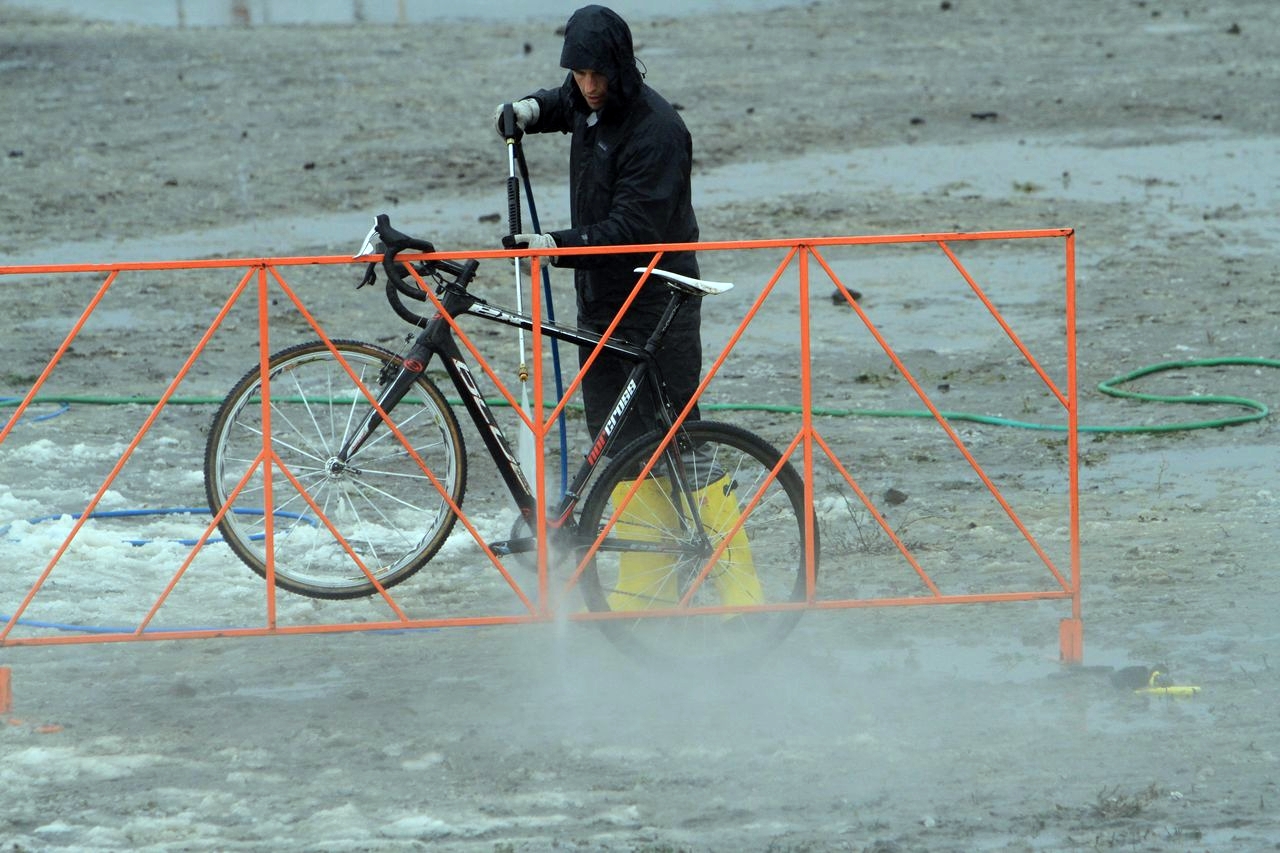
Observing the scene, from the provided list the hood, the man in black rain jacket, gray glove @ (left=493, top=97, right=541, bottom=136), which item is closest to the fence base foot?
the man in black rain jacket

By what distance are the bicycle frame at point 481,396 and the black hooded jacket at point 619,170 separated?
202 millimetres

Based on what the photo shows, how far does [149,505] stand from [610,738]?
3226 millimetres

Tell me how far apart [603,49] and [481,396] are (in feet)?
3.81

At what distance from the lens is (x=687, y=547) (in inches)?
228

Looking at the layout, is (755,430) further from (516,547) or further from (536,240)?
(536,240)

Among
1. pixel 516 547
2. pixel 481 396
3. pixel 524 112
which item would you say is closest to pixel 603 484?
pixel 516 547

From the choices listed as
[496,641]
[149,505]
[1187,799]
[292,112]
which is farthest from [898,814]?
[292,112]

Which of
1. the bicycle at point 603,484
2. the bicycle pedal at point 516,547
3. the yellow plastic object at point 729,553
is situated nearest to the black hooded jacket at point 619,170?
the bicycle at point 603,484

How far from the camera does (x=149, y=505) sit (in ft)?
24.9

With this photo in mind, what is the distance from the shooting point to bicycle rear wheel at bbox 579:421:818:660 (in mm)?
5641

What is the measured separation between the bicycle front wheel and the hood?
1.10 metres

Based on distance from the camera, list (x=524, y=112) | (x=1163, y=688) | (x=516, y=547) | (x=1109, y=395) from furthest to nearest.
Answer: (x=1109, y=395), (x=524, y=112), (x=516, y=547), (x=1163, y=688)

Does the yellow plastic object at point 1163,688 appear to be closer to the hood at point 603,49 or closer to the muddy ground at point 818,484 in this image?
the muddy ground at point 818,484

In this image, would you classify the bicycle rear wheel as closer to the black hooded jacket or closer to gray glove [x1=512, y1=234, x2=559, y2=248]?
the black hooded jacket
